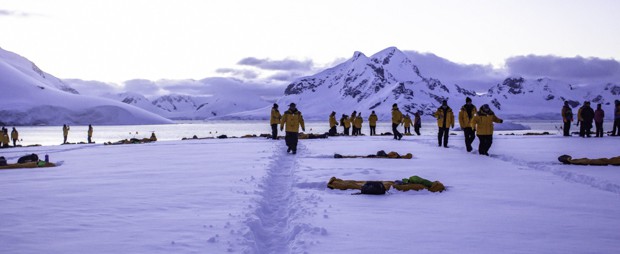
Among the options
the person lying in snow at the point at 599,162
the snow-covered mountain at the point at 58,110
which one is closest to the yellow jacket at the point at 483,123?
the person lying in snow at the point at 599,162

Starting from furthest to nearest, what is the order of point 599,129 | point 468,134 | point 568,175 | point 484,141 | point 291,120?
point 599,129, point 468,134, point 291,120, point 484,141, point 568,175

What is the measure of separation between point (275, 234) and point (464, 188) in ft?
15.5

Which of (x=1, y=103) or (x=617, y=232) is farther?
(x=1, y=103)

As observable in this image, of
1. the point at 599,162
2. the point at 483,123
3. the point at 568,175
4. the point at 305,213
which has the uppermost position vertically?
the point at 483,123

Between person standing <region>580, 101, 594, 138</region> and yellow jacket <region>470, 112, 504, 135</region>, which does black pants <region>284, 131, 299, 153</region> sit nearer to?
yellow jacket <region>470, 112, 504, 135</region>

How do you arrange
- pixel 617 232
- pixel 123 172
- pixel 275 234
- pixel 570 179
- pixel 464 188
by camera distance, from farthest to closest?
1. pixel 123 172
2. pixel 570 179
3. pixel 464 188
4. pixel 275 234
5. pixel 617 232

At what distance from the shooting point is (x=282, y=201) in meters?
8.80

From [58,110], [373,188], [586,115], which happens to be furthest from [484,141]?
[58,110]

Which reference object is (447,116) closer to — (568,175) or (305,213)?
(568,175)

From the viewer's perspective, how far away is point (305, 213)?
7.31 m

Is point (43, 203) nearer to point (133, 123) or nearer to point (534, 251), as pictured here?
point (534, 251)

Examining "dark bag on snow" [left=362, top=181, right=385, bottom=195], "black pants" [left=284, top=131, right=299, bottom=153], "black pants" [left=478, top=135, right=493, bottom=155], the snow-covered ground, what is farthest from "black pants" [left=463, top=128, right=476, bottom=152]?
"dark bag on snow" [left=362, top=181, right=385, bottom=195]

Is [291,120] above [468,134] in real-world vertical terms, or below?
above

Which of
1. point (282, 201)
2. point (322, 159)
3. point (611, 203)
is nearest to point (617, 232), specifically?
point (611, 203)
